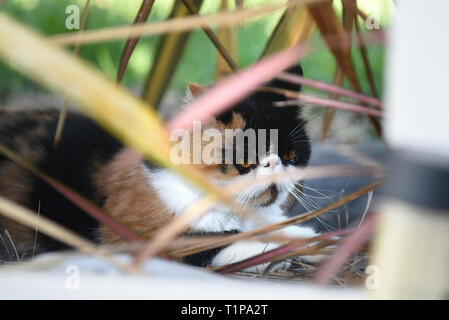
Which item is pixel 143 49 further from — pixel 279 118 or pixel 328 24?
pixel 328 24

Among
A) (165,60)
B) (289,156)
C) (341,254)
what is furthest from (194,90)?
(341,254)

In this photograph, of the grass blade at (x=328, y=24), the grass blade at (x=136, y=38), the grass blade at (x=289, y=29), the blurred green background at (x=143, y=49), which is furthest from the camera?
the blurred green background at (x=143, y=49)

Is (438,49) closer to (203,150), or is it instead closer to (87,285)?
(87,285)

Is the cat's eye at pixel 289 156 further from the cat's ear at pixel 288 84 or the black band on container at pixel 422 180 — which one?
the black band on container at pixel 422 180

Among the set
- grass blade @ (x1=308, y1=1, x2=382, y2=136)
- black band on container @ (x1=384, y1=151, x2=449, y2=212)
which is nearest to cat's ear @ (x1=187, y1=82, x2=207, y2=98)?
grass blade @ (x1=308, y1=1, x2=382, y2=136)

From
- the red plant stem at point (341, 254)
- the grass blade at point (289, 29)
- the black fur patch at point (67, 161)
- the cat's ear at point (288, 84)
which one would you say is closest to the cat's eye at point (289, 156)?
the cat's ear at point (288, 84)

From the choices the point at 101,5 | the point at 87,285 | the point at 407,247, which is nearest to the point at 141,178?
the point at 87,285
